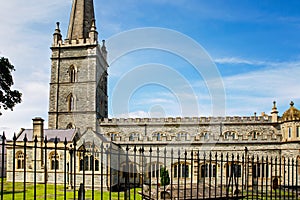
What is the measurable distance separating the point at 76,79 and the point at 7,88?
8.32 m

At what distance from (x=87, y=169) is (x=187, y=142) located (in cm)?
863

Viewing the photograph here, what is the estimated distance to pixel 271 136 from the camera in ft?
86.8

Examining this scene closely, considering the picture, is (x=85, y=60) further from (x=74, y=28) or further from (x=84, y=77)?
(x=74, y=28)

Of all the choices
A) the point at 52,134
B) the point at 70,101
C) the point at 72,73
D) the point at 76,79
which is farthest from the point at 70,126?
the point at 72,73

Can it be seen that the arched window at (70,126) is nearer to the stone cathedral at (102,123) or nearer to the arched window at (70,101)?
the stone cathedral at (102,123)

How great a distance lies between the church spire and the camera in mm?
33188

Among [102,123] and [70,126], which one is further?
[70,126]

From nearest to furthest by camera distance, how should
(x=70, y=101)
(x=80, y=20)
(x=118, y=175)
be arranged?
(x=118, y=175), (x=70, y=101), (x=80, y=20)

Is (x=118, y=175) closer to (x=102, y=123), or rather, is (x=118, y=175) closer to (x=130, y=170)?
(x=130, y=170)

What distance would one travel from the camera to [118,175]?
24.1ft

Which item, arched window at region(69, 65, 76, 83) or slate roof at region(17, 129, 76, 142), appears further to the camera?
arched window at region(69, 65, 76, 83)

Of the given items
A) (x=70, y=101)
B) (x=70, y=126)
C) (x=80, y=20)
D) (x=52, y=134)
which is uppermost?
(x=80, y=20)

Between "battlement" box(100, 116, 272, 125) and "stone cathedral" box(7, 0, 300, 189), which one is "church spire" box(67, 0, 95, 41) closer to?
"stone cathedral" box(7, 0, 300, 189)

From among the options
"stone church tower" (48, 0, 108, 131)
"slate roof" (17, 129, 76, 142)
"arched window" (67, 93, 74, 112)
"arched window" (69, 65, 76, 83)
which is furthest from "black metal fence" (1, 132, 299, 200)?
"arched window" (69, 65, 76, 83)
